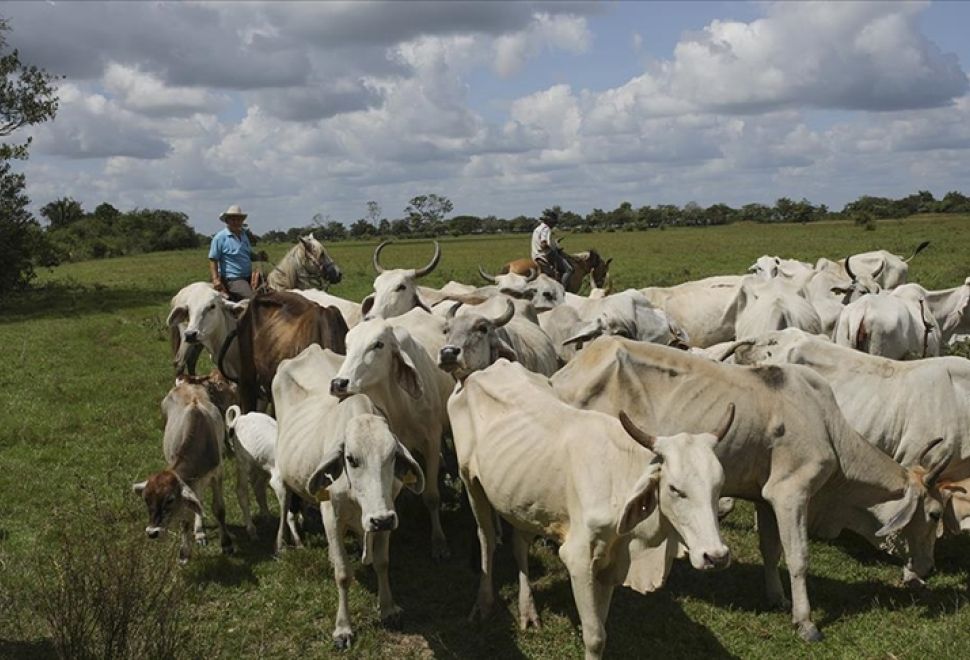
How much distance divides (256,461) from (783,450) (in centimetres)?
455

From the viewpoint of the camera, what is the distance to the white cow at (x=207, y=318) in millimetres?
10312

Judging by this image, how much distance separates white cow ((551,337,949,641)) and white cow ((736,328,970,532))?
59 cm

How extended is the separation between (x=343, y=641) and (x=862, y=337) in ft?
24.9

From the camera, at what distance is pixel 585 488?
5168mm

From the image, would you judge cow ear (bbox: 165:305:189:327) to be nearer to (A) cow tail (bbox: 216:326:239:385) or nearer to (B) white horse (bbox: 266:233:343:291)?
(A) cow tail (bbox: 216:326:239:385)

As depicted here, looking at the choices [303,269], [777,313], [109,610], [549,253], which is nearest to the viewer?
[109,610]

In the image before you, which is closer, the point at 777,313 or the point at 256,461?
the point at 256,461

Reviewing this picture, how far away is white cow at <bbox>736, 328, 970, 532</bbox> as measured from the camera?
23.3 feet

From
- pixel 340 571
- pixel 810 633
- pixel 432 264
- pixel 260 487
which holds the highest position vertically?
pixel 432 264

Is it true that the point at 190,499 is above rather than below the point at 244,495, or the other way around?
above

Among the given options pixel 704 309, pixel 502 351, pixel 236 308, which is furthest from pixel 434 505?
pixel 704 309

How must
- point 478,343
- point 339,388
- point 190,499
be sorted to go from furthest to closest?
point 478,343 → point 190,499 → point 339,388

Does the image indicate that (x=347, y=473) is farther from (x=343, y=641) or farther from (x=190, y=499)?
(x=190, y=499)

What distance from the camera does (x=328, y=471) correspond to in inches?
226
